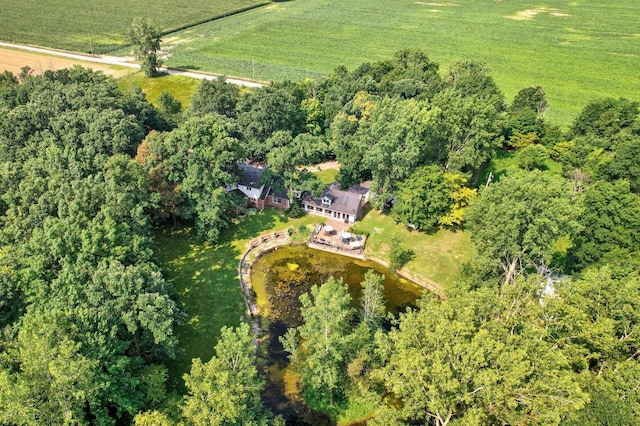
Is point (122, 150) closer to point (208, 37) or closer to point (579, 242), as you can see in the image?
point (579, 242)

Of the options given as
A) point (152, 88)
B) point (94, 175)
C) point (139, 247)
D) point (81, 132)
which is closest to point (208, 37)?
point (152, 88)

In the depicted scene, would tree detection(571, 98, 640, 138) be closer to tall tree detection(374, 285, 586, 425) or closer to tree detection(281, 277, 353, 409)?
tall tree detection(374, 285, 586, 425)

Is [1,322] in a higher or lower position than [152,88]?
lower

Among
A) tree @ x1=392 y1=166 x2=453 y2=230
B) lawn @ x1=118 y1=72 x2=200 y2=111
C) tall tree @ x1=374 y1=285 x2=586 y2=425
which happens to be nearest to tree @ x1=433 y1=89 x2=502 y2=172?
tree @ x1=392 y1=166 x2=453 y2=230

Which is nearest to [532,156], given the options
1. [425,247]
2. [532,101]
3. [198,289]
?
[532,101]

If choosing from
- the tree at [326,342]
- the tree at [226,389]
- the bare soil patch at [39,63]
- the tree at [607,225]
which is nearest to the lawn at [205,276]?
the tree at [226,389]
